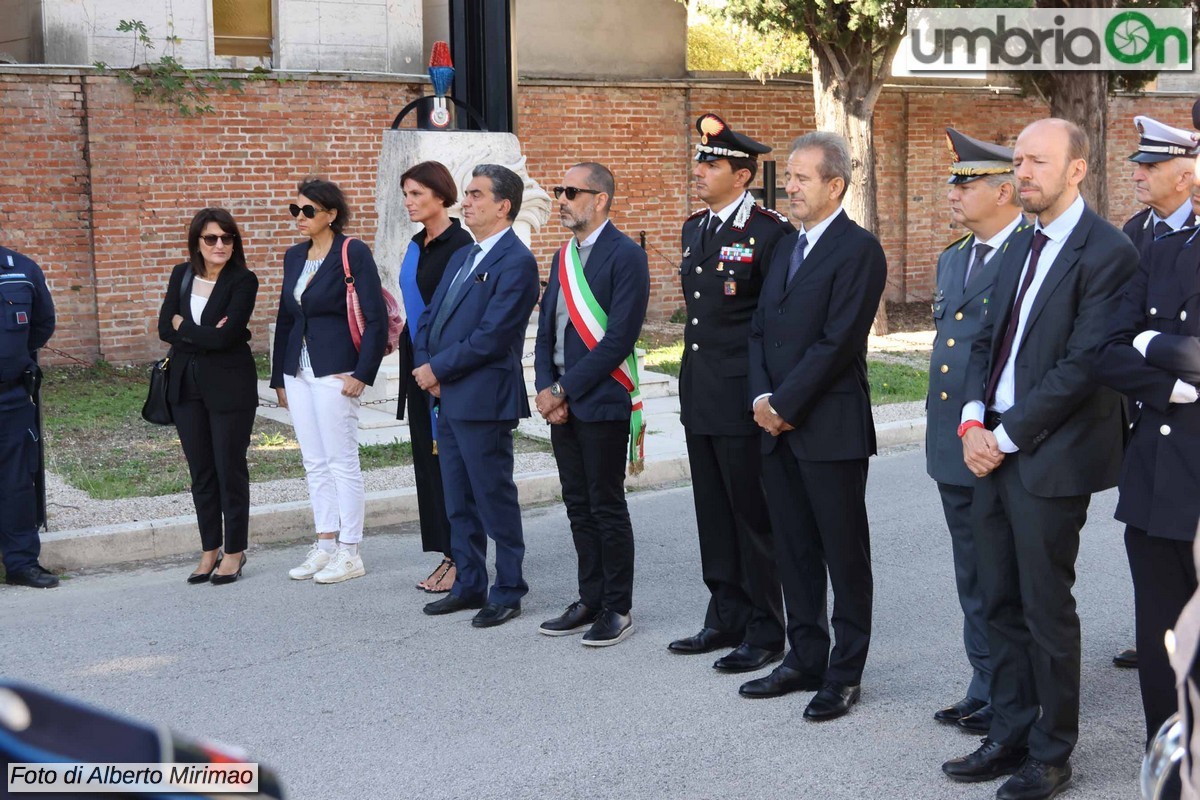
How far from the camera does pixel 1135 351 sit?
4.10 m

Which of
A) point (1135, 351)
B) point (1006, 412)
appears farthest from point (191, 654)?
point (1135, 351)

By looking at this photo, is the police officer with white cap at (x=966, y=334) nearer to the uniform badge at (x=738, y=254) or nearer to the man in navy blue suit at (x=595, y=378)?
the uniform badge at (x=738, y=254)

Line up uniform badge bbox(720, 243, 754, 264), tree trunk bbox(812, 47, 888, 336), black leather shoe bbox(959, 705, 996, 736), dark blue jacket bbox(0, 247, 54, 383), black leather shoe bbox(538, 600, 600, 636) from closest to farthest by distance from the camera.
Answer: black leather shoe bbox(959, 705, 996, 736) → uniform badge bbox(720, 243, 754, 264) → black leather shoe bbox(538, 600, 600, 636) → dark blue jacket bbox(0, 247, 54, 383) → tree trunk bbox(812, 47, 888, 336)

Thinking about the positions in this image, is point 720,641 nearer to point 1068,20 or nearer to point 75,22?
point 75,22

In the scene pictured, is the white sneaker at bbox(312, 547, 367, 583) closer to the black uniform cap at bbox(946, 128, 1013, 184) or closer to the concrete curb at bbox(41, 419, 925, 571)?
the concrete curb at bbox(41, 419, 925, 571)

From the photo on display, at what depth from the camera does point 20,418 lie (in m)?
6.98

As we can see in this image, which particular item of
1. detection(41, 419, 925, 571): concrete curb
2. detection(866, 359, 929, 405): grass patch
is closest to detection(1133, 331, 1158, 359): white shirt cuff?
detection(41, 419, 925, 571): concrete curb

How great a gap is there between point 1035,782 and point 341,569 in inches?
155

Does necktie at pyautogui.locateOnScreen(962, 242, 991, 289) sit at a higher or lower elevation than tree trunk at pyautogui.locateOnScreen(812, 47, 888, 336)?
lower

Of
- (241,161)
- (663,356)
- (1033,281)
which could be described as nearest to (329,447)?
(1033,281)

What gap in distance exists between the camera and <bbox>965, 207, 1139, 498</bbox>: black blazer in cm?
422

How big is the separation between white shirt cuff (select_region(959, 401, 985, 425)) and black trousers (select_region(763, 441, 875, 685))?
26.2 inches

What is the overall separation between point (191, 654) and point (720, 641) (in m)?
2.29

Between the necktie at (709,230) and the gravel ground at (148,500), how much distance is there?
379cm
